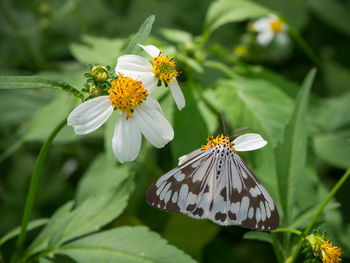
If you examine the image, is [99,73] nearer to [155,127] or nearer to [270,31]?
[155,127]

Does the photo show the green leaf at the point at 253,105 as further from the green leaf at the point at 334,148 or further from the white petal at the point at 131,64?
the white petal at the point at 131,64

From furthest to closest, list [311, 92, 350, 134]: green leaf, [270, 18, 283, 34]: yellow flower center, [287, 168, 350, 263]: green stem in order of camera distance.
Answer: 1. [270, 18, 283, 34]: yellow flower center
2. [311, 92, 350, 134]: green leaf
3. [287, 168, 350, 263]: green stem

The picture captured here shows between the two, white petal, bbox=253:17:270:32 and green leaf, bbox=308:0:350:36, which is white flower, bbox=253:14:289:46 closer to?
white petal, bbox=253:17:270:32

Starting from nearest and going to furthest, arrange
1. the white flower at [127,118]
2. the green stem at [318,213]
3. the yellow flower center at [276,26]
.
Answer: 1. the white flower at [127,118]
2. the green stem at [318,213]
3. the yellow flower center at [276,26]

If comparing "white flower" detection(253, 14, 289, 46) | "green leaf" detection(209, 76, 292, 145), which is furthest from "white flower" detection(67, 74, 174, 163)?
"white flower" detection(253, 14, 289, 46)

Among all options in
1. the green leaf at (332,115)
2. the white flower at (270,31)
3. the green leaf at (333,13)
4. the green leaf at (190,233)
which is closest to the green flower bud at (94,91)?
the green leaf at (190,233)
